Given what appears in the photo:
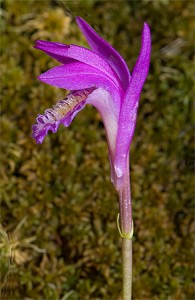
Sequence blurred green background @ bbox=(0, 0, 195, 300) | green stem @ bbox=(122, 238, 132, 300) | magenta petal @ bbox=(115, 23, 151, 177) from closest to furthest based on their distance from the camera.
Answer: magenta petal @ bbox=(115, 23, 151, 177)
green stem @ bbox=(122, 238, 132, 300)
blurred green background @ bbox=(0, 0, 195, 300)

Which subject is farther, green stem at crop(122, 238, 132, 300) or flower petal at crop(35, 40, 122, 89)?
green stem at crop(122, 238, 132, 300)

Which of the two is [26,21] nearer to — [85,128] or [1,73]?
[1,73]

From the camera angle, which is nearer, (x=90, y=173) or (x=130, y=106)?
(x=130, y=106)

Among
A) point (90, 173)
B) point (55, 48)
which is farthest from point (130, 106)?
point (90, 173)

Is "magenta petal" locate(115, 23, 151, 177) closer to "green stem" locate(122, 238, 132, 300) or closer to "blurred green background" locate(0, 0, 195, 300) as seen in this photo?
"green stem" locate(122, 238, 132, 300)

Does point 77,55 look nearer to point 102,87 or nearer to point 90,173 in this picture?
point 102,87

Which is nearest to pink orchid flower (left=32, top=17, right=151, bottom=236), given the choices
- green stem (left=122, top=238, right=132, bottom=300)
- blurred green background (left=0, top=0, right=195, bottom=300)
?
green stem (left=122, top=238, right=132, bottom=300)
